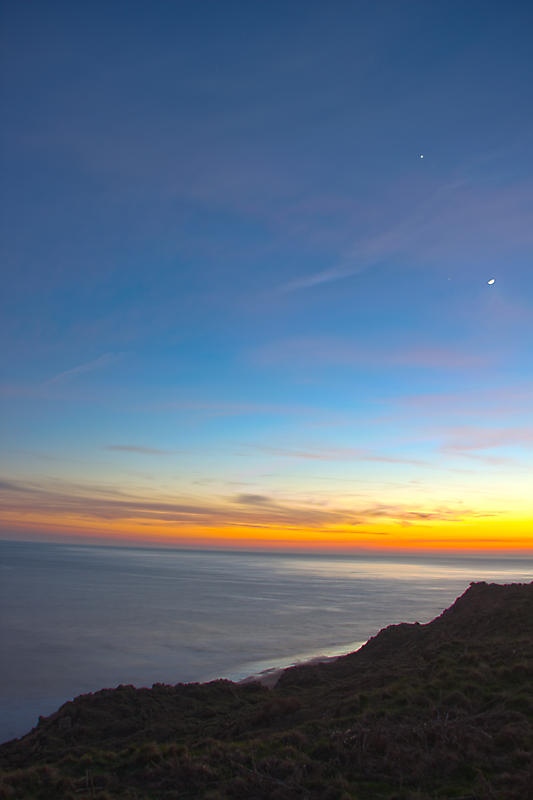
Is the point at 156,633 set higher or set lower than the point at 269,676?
lower

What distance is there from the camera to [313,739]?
13305mm

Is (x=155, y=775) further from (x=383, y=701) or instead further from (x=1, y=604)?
(x=1, y=604)

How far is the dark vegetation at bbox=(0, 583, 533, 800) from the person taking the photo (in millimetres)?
10703

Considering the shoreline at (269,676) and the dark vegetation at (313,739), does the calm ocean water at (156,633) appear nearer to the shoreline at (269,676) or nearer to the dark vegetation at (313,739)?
the shoreline at (269,676)

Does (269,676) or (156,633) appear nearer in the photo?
(269,676)

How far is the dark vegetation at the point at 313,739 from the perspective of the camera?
10.7 m

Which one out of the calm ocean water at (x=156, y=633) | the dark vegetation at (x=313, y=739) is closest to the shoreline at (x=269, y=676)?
the calm ocean water at (x=156, y=633)

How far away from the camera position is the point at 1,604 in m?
63.7

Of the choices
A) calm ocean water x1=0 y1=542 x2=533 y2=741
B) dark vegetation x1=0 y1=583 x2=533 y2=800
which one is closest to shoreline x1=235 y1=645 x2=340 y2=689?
calm ocean water x1=0 y1=542 x2=533 y2=741

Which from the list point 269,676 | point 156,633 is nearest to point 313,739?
point 269,676

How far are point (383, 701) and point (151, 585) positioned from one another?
90.6m

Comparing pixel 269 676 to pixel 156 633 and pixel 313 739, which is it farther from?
pixel 156 633

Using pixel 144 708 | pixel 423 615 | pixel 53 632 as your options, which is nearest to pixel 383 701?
pixel 144 708

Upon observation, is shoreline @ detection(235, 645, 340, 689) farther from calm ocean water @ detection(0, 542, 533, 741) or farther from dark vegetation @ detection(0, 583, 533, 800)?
dark vegetation @ detection(0, 583, 533, 800)
